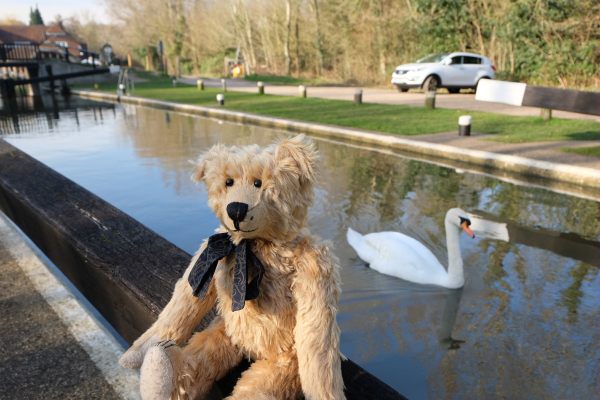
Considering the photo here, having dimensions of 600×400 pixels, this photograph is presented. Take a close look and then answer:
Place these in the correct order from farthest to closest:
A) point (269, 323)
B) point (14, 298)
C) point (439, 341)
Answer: point (439, 341)
point (14, 298)
point (269, 323)

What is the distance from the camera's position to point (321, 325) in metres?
1.53

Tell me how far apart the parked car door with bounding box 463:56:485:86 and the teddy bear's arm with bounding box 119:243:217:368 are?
21777mm

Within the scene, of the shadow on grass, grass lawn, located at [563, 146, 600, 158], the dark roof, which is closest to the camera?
grass lawn, located at [563, 146, 600, 158]

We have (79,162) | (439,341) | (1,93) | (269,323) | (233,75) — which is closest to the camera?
(269,323)

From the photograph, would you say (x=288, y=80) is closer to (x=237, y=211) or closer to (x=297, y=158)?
(x=297, y=158)

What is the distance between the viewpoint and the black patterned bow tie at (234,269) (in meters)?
1.58

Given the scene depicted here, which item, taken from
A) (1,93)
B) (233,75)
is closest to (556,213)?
(1,93)

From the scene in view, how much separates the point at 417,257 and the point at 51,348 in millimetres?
3328

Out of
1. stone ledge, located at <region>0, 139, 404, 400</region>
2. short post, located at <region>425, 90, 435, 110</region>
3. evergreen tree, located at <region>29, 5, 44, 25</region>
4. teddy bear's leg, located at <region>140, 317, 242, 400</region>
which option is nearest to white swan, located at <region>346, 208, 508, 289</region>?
stone ledge, located at <region>0, 139, 404, 400</region>

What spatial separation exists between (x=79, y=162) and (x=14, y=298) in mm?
8071

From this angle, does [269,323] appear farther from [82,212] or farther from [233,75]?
[233,75]

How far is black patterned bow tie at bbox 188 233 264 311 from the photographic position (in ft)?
5.20

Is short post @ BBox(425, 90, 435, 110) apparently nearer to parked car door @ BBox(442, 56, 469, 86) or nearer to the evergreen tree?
parked car door @ BBox(442, 56, 469, 86)

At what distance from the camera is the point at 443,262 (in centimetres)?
536
